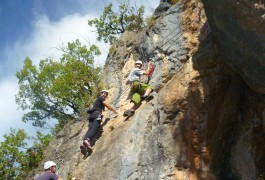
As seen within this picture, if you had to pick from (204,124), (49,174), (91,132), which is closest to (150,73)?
(91,132)

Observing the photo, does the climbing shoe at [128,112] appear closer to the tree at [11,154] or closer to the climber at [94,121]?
the climber at [94,121]

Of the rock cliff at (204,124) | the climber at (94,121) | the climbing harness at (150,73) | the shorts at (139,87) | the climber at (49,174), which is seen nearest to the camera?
the rock cliff at (204,124)

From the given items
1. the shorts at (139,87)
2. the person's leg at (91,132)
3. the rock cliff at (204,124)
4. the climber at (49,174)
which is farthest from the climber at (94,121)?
the climber at (49,174)

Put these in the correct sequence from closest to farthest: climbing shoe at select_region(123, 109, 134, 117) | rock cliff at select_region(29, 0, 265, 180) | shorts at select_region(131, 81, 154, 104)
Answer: rock cliff at select_region(29, 0, 265, 180) → climbing shoe at select_region(123, 109, 134, 117) → shorts at select_region(131, 81, 154, 104)

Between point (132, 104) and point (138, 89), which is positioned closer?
point (132, 104)

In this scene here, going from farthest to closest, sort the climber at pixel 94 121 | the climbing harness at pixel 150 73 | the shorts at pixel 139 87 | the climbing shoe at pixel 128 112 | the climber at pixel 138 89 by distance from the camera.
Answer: the climbing harness at pixel 150 73 → the shorts at pixel 139 87 → the climber at pixel 94 121 → the climber at pixel 138 89 → the climbing shoe at pixel 128 112

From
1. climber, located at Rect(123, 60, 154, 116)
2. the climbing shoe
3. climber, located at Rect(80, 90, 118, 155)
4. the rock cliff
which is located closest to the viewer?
the rock cliff

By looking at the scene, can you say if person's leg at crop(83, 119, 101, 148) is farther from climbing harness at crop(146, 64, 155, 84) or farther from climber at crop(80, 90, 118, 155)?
climbing harness at crop(146, 64, 155, 84)

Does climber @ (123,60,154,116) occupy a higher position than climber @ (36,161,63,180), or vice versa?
climber @ (123,60,154,116)

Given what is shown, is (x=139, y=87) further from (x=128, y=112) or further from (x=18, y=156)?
(x=18, y=156)

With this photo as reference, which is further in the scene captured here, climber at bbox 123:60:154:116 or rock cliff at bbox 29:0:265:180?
climber at bbox 123:60:154:116

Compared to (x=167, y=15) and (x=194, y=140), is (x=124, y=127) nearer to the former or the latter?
(x=194, y=140)

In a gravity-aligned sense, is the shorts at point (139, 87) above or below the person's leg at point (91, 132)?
above

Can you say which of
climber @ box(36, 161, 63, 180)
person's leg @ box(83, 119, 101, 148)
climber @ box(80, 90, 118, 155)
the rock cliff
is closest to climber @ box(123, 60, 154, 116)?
the rock cliff
